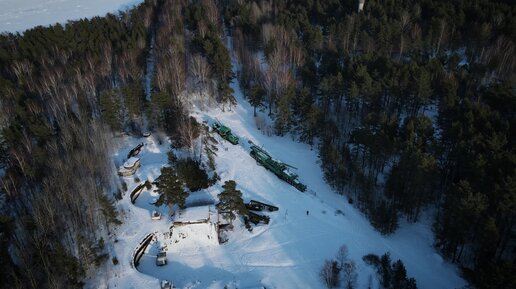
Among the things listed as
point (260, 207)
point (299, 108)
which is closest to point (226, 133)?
point (299, 108)

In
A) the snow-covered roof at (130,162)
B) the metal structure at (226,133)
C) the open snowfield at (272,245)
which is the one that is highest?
the snow-covered roof at (130,162)

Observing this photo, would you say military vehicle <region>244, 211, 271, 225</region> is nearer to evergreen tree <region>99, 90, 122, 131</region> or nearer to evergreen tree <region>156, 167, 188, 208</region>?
evergreen tree <region>156, 167, 188, 208</region>

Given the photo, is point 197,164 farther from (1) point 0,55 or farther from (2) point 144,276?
(1) point 0,55

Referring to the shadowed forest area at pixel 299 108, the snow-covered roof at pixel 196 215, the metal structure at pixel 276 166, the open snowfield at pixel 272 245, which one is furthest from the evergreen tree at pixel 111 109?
the snow-covered roof at pixel 196 215

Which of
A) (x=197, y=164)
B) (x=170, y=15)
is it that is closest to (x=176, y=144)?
(x=197, y=164)

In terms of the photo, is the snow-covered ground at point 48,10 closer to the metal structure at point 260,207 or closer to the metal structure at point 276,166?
the metal structure at point 276,166

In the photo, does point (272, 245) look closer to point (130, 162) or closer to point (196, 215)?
point (196, 215)

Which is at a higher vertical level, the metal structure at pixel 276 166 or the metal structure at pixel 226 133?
the metal structure at pixel 226 133

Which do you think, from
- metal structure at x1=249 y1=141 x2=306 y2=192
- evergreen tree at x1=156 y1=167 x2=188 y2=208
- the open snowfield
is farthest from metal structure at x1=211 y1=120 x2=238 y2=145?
evergreen tree at x1=156 y1=167 x2=188 y2=208
